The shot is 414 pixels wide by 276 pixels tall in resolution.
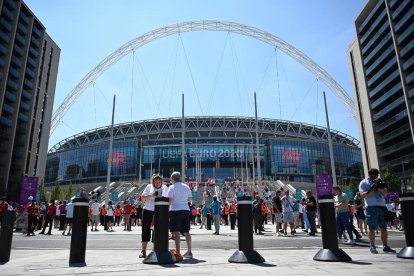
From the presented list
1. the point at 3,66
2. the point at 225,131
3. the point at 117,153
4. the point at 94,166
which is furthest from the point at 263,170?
the point at 3,66

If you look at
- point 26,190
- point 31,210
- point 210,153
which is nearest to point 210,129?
point 210,153

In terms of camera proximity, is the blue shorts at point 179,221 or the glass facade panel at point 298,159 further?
the glass facade panel at point 298,159

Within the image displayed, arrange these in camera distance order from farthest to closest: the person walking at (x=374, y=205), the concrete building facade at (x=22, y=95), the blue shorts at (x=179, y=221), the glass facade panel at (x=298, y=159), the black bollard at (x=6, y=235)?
1. the glass facade panel at (x=298, y=159)
2. the concrete building facade at (x=22, y=95)
3. the person walking at (x=374, y=205)
4. the blue shorts at (x=179, y=221)
5. the black bollard at (x=6, y=235)

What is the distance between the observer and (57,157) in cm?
9781

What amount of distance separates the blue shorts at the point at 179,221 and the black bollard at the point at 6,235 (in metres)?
3.25

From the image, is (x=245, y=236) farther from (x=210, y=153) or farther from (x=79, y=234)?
(x=210, y=153)

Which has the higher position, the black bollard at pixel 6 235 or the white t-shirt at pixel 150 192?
the white t-shirt at pixel 150 192

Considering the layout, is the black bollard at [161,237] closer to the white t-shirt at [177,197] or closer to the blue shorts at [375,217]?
the white t-shirt at [177,197]

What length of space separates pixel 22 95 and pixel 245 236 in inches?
2861

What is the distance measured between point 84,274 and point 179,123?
88.9 m

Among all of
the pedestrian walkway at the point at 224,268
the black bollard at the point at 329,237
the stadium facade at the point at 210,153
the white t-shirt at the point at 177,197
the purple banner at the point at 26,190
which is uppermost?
the stadium facade at the point at 210,153

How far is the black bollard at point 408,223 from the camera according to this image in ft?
19.4

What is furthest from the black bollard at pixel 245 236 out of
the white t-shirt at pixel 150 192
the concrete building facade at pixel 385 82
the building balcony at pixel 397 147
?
the building balcony at pixel 397 147

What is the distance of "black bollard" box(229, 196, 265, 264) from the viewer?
577 cm
